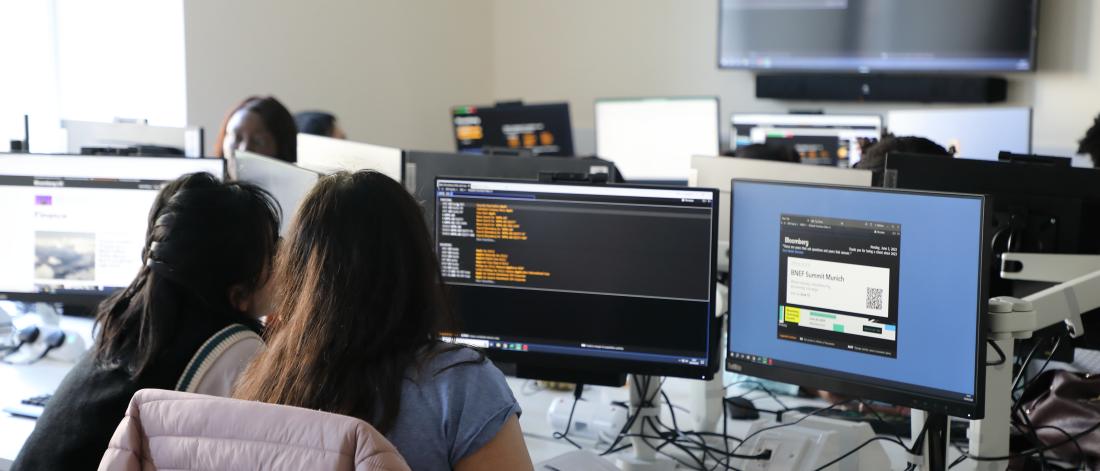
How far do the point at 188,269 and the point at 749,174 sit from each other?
1173 millimetres

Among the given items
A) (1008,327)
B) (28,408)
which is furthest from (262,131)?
(1008,327)

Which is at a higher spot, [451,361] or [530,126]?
[530,126]

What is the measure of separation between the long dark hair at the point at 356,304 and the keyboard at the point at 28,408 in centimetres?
96

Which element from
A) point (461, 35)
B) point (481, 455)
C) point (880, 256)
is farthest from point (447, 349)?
point (461, 35)

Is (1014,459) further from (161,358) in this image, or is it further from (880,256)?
(161,358)

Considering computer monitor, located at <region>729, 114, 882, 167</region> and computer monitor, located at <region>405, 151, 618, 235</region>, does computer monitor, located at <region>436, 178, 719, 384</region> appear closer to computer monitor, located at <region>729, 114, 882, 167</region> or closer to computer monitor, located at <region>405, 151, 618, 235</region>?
computer monitor, located at <region>405, 151, 618, 235</region>

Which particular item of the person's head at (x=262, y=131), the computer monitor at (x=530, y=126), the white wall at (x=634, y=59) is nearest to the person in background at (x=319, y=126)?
the person's head at (x=262, y=131)

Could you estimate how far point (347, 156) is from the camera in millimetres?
Result: 2709

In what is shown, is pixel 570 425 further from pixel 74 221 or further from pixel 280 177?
pixel 74 221

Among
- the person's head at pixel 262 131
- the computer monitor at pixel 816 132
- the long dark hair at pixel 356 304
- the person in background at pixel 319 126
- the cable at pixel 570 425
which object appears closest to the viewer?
the long dark hair at pixel 356 304

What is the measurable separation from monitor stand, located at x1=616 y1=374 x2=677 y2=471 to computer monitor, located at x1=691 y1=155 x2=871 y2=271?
0.32 m

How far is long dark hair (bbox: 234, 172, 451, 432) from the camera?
130 cm

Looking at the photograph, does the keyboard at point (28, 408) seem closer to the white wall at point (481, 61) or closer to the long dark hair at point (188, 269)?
the long dark hair at point (188, 269)

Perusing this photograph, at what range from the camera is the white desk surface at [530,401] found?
197 centimetres
